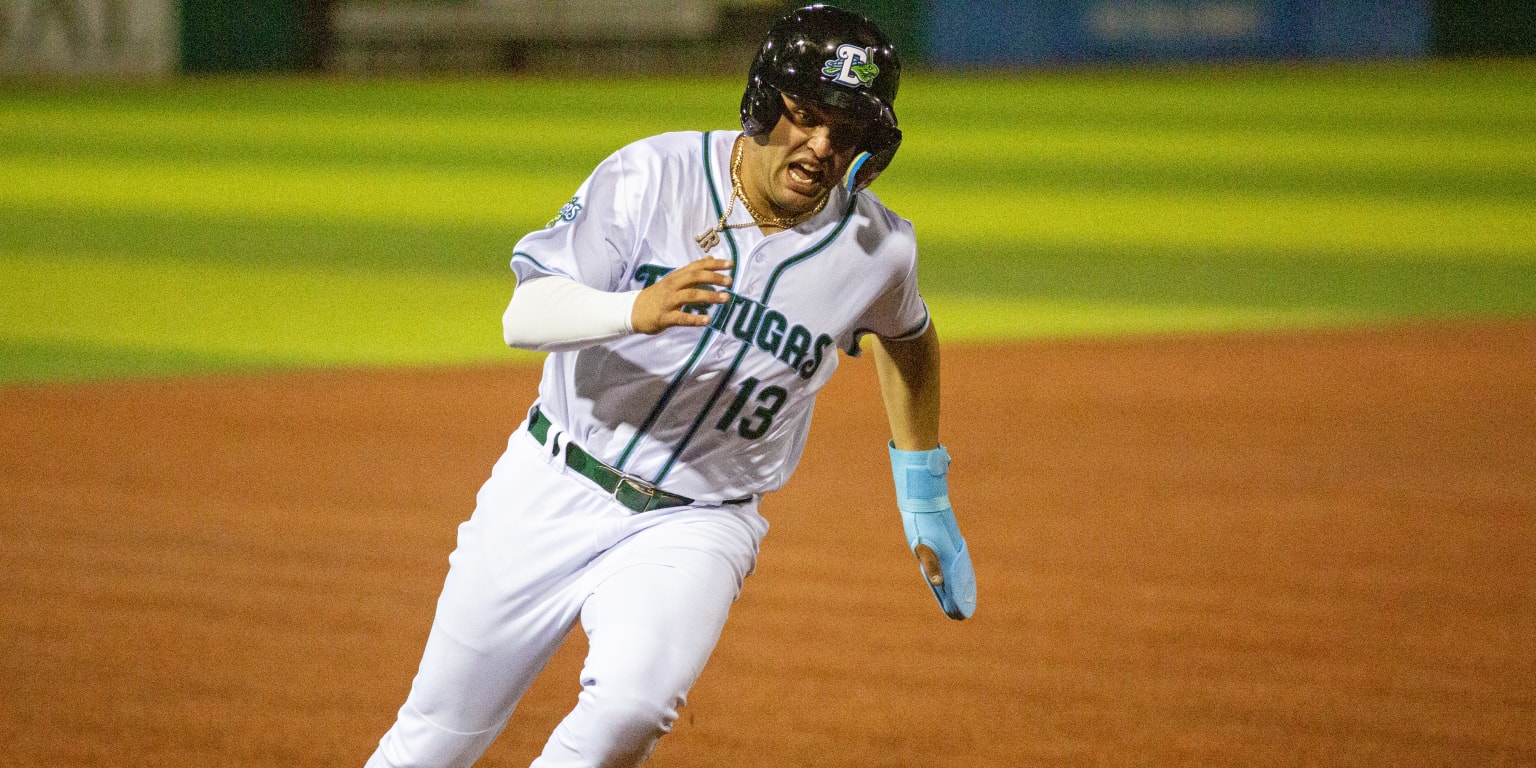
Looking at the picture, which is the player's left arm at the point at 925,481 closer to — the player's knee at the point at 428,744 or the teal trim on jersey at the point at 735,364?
the teal trim on jersey at the point at 735,364

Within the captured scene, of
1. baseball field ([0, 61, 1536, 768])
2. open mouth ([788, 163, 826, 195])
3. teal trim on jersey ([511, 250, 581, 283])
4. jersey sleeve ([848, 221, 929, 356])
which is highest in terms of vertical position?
open mouth ([788, 163, 826, 195])

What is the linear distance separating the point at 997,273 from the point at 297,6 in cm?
1788

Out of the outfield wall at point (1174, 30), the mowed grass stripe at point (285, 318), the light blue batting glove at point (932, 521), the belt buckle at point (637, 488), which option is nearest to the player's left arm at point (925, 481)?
the light blue batting glove at point (932, 521)

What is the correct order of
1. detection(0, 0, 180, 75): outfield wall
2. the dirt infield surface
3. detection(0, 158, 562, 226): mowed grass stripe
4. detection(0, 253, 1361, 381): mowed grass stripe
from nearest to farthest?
the dirt infield surface → detection(0, 253, 1361, 381): mowed grass stripe → detection(0, 158, 562, 226): mowed grass stripe → detection(0, 0, 180, 75): outfield wall

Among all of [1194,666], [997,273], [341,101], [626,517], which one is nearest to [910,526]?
[626,517]

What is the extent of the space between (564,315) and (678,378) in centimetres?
33

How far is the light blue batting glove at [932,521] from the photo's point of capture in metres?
3.56

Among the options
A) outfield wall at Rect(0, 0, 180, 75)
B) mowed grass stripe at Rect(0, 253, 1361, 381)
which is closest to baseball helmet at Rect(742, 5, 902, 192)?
mowed grass stripe at Rect(0, 253, 1361, 381)

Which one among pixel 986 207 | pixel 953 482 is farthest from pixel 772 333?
pixel 986 207

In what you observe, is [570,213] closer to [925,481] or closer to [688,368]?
[688,368]

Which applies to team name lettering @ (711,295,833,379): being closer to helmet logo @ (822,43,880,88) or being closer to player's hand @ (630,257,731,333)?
player's hand @ (630,257,731,333)

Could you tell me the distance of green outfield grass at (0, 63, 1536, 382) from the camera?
33.5ft

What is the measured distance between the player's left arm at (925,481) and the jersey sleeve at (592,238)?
0.67 meters

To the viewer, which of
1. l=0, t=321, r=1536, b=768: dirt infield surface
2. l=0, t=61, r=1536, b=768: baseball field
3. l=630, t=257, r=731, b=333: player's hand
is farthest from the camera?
l=0, t=61, r=1536, b=768: baseball field
